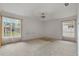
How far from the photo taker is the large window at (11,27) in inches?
56.4

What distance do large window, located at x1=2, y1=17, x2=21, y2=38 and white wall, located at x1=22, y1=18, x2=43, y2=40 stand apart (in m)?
0.07

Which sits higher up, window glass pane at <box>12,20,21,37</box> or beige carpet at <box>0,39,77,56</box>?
window glass pane at <box>12,20,21,37</box>

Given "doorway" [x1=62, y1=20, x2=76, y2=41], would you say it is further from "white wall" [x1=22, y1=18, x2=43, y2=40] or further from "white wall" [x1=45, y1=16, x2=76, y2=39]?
"white wall" [x1=22, y1=18, x2=43, y2=40]

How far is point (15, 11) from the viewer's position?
1445 millimetres

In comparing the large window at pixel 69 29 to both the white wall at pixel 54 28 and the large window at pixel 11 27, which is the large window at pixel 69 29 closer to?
the white wall at pixel 54 28

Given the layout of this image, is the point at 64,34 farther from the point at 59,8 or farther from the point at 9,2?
the point at 9,2

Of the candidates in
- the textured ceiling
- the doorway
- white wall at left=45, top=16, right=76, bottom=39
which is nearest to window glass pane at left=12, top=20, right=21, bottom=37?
the textured ceiling

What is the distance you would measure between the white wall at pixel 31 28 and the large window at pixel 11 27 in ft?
0.22

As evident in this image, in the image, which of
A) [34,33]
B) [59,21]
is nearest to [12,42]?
[34,33]

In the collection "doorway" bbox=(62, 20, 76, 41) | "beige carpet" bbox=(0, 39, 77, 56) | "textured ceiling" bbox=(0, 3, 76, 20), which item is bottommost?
"beige carpet" bbox=(0, 39, 77, 56)

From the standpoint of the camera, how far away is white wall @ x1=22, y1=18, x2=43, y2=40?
4.85 ft

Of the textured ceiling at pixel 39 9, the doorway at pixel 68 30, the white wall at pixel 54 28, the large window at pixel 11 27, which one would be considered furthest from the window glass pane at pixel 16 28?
the doorway at pixel 68 30

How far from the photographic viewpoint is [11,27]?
1.46 m

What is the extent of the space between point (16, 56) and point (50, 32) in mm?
558
